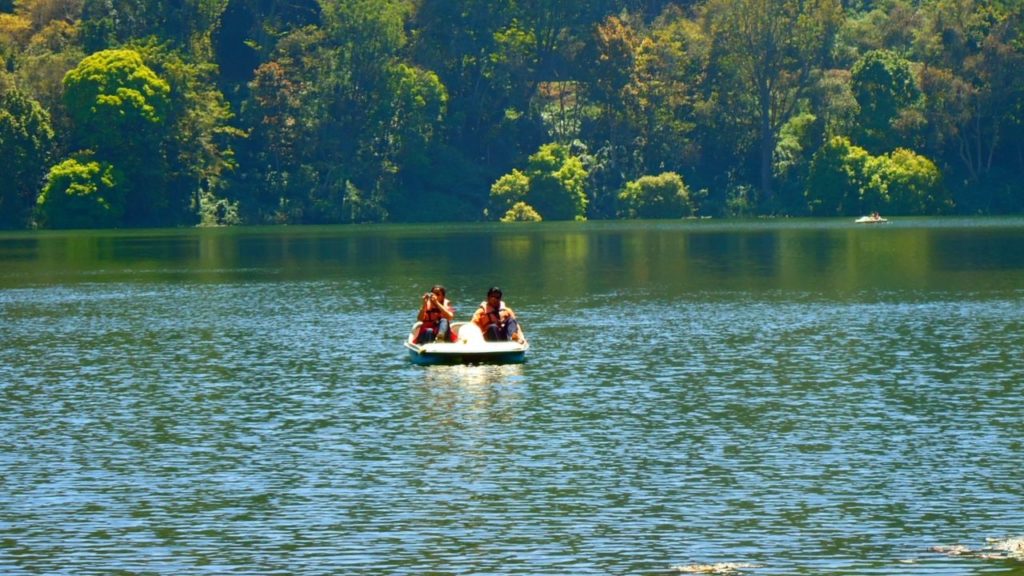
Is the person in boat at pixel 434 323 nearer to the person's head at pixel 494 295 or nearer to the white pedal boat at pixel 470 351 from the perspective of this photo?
the white pedal boat at pixel 470 351

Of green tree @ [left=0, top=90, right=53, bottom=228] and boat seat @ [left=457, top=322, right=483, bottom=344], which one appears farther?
green tree @ [left=0, top=90, right=53, bottom=228]

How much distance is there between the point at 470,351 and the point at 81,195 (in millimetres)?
129851

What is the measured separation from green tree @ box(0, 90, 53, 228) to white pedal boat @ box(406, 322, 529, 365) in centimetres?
13219

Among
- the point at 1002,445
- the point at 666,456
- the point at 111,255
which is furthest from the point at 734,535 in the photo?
the point at 111,255

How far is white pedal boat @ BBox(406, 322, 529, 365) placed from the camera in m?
53.5

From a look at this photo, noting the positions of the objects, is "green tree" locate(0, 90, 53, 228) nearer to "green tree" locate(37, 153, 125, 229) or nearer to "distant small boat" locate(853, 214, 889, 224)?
"green tree" locate(37, 153, 125, 229)

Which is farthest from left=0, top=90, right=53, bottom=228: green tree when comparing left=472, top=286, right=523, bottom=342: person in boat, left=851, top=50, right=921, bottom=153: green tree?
left=472, top=286, right=523, bottom=342: person in boat

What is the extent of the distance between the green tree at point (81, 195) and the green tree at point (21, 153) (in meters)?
1.97

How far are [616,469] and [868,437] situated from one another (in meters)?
6.36

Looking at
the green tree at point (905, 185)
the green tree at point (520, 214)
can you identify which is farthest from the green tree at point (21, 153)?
the green tree at point (905, 185)

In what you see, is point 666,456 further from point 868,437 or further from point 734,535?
point 734,535

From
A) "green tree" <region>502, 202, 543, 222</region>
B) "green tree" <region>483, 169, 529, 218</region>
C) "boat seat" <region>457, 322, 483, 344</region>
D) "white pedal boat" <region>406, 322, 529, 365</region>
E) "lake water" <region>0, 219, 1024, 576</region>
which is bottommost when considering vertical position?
"lake water" <region>0, 219, 1024, 576</region>

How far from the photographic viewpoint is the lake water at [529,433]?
96.2ft

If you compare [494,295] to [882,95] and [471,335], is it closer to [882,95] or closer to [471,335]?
[471,335]
